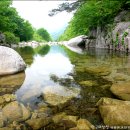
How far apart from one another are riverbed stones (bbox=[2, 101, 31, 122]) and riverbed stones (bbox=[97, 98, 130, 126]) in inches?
52.0

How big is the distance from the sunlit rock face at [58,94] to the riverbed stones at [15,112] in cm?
62

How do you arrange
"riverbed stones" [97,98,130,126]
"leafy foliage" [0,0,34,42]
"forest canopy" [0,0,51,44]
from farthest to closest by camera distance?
"leafy foliage" [0,0,34,42] < "forest canopy" [0,0,51,44] < "riverbed stones" [97,98,130,126]

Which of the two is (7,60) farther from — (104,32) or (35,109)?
(104,32)

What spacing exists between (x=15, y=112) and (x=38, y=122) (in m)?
0.58

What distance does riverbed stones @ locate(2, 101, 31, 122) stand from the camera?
11.2 feet

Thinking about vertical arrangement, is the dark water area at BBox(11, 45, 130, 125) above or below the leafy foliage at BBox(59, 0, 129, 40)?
below

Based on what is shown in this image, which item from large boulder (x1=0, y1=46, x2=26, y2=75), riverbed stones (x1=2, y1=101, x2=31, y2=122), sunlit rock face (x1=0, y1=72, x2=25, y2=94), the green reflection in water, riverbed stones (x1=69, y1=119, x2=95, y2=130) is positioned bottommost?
riverbed stones (x1=69, y1=119, x2=95, y2=130)

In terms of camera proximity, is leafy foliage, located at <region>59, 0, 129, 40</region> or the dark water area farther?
leafy foliage, located at <region>59, 0, 129, 40</region>

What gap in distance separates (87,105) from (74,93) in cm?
81

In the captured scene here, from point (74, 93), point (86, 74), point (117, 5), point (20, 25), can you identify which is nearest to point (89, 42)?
point (117, 5)

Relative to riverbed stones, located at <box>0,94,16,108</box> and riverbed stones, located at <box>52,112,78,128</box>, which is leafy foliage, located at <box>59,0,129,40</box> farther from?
riverbed stones, located at <box>52,112,78,128</box>

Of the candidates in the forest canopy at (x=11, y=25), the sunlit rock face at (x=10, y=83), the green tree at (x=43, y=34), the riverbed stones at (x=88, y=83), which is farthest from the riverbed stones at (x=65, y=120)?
the green tree at (x=43, y=34)

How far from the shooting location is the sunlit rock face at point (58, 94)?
4.21 m

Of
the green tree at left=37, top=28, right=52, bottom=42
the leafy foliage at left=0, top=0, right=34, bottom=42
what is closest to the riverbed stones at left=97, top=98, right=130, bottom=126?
the leafy foliage at left=0, top=0, right=34, bottom=42
